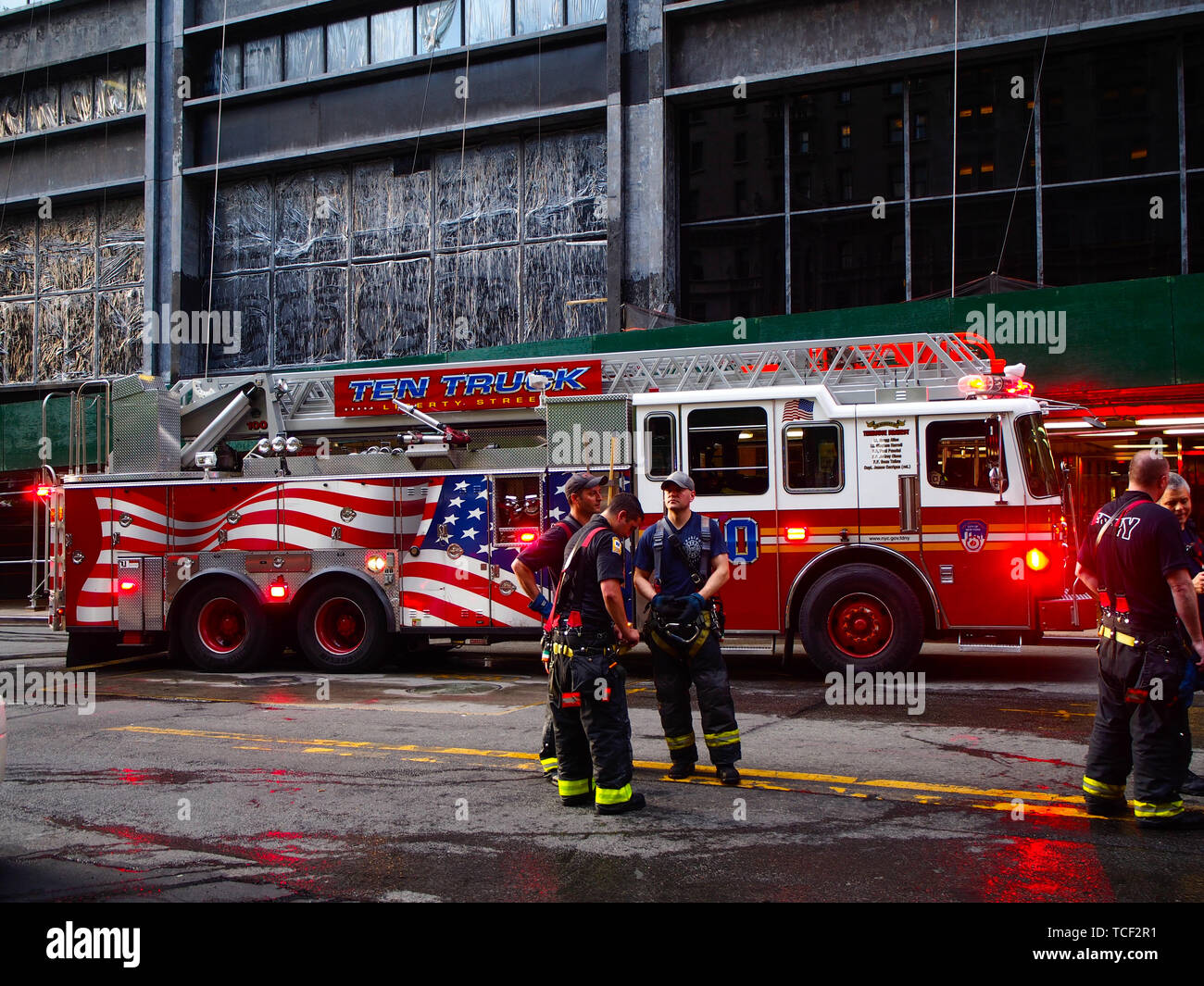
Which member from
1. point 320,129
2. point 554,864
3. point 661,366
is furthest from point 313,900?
point 320,129

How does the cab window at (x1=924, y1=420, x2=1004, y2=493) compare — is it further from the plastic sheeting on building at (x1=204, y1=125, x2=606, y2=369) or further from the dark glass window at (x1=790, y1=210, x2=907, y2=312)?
the plastic sheeting on building at (x1=204, y1=125, x2=606, y2=369)

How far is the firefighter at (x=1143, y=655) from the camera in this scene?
16.9 ft

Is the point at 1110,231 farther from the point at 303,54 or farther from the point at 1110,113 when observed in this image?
the point at 303,54

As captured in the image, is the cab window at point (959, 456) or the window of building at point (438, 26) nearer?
the cab window at point (959, 456)

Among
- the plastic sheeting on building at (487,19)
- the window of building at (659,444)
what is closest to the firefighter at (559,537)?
the window of building at (659,444)

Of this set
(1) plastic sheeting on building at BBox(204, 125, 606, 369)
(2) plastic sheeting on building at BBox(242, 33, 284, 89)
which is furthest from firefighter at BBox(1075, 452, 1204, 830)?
(2) plastic sheeting on building at BBox(242, 33, 284, 89)

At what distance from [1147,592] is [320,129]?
19.5 m

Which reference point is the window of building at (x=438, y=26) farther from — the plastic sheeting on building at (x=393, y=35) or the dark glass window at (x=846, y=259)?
the dark glass window at (x=846, y=259)

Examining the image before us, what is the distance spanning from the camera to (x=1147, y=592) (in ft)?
17.4

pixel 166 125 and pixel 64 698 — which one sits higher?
pixel 166 125

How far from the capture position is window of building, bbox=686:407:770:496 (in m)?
10.6

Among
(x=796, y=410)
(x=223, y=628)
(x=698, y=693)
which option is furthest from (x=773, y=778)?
(x=223, y=628)

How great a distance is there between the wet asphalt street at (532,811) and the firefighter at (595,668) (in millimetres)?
189

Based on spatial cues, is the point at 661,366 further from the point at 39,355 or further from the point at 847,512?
the point at 39,355
